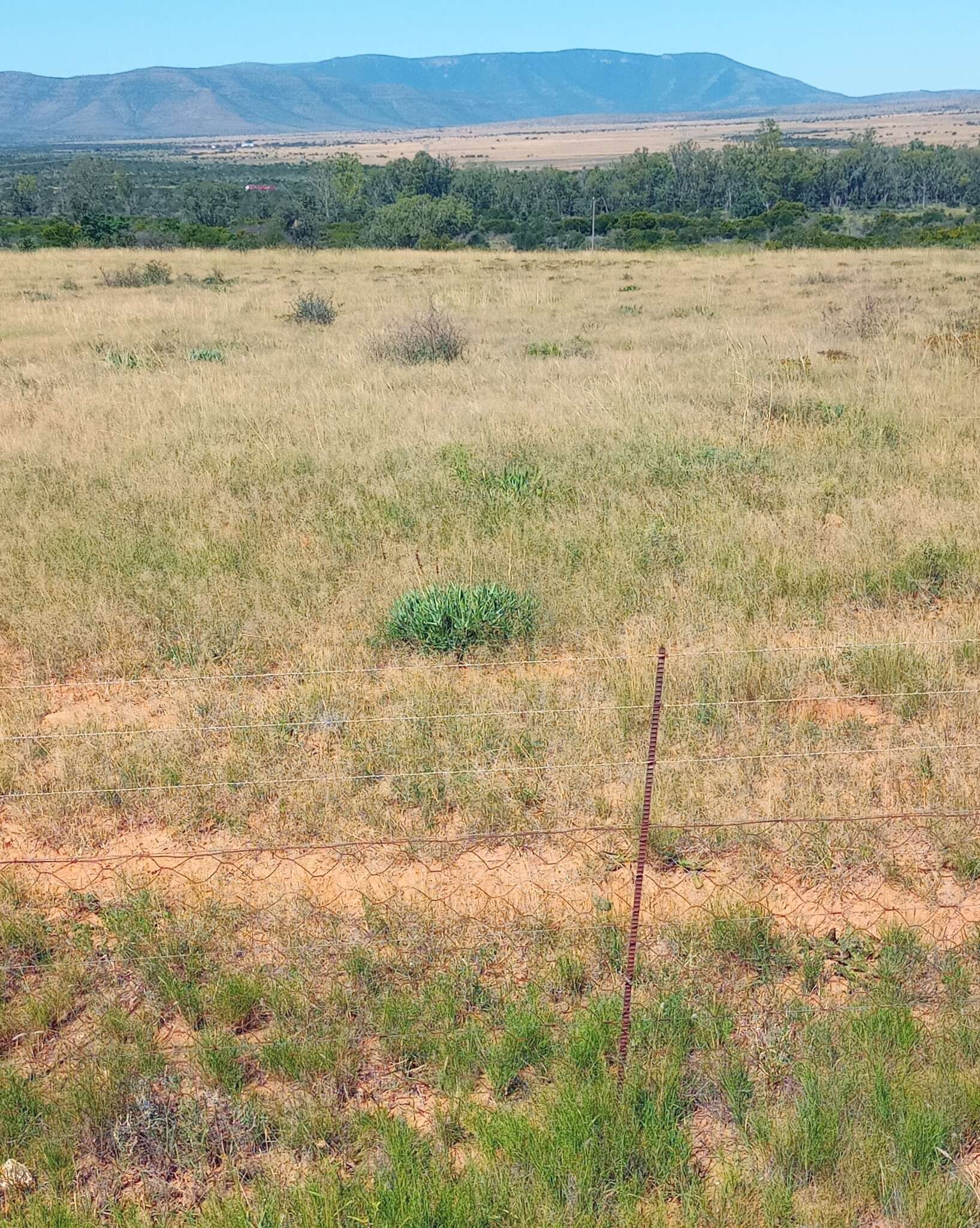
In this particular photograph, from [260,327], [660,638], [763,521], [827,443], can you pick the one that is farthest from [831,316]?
[660,638]

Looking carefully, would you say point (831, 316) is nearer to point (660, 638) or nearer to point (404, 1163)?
point (660, 638)

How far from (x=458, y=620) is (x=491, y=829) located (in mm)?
Result: 1788

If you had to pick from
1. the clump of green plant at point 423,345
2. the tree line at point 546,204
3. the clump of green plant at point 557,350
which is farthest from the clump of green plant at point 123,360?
the tree line at point 546,204

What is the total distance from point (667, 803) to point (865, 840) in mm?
829

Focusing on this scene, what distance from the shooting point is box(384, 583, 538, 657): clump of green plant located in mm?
5996

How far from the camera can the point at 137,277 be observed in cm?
2375

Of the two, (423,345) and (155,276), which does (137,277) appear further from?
(423,345)

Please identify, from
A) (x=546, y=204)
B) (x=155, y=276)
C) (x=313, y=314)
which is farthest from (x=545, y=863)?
(x=546, y=204)

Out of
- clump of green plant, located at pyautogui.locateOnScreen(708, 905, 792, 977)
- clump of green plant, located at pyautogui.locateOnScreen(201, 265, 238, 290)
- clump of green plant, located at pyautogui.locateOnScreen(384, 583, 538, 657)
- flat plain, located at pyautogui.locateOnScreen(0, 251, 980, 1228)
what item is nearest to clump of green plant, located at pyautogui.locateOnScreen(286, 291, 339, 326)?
clump of green plant, located at pyautogui.locateOnScreen(201, 265, 238, 290)

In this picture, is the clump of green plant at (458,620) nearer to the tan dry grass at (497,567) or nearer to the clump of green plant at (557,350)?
the tan dry grass at (497,567)

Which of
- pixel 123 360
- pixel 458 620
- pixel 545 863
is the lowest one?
pixel 545 863

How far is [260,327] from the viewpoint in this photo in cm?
1747

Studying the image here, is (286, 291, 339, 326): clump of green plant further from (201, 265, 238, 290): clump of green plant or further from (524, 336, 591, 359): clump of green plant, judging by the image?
(201, 265, 238, 290): clump of green plant

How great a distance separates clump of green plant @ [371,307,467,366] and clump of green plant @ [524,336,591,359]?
1.02 m
